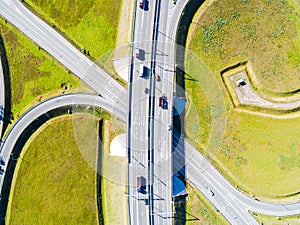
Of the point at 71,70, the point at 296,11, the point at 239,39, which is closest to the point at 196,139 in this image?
the point at 239,39

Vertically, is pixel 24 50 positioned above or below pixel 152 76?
above

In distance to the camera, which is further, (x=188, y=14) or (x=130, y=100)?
(x=188, y=14)

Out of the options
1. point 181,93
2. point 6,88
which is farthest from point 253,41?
point 6,88

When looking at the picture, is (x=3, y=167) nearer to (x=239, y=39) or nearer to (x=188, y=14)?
(x=188, y=14)

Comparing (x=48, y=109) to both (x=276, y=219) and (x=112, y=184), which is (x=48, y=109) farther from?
(x=276, y=219)

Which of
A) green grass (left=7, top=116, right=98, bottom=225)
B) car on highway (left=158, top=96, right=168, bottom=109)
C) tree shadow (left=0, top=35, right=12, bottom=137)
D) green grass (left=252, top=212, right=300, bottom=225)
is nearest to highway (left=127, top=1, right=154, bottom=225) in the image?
car on highway (left=158, top=96, right=168, bottom=109)
